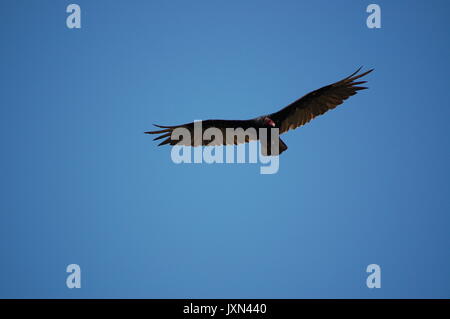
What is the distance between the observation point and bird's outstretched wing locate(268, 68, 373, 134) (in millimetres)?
8484

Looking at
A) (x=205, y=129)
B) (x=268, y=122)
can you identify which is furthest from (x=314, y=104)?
(x=205, y=129)

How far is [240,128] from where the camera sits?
872 centimetres

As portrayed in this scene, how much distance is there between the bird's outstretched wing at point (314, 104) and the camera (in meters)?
8.48

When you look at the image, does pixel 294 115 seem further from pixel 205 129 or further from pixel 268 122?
pixel 205 129

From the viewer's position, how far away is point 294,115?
28.5 feet

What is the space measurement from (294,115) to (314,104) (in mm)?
436

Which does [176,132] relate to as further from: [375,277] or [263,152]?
[375,277]

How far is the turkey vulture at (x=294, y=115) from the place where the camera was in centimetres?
845

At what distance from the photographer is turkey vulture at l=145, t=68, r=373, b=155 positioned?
8.45m
